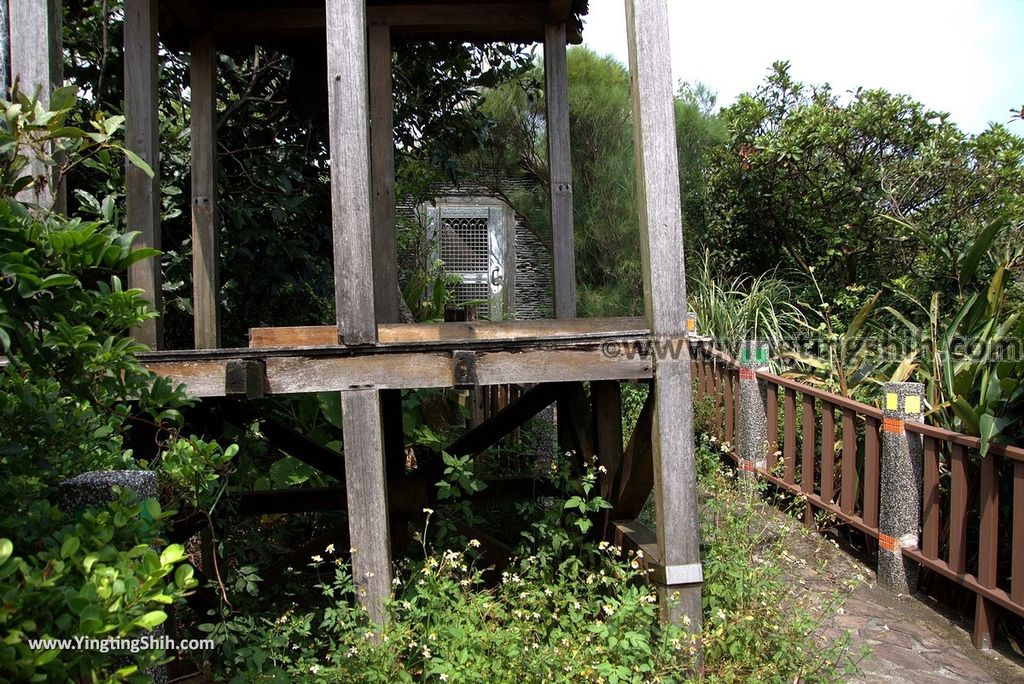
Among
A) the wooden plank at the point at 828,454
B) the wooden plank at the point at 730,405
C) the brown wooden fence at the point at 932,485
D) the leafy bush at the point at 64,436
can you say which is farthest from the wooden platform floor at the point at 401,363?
the wooden plank at the point at 730,405

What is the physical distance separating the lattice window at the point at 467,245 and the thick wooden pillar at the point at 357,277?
410 inches

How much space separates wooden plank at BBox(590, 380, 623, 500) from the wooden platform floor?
1020mm

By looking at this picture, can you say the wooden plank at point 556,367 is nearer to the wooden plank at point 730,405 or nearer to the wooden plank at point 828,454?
the wooden plank at point 828,454

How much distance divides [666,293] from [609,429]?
1277 millimetres

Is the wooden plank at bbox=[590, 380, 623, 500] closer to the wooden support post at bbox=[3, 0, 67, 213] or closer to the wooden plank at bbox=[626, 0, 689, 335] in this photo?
the wooden plank at bbox=[626, 0, 689, 335]

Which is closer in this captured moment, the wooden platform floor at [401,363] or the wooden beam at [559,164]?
the wooden platform floor at [401,363]

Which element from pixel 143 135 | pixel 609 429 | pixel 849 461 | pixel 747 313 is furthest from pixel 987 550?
pixel 747 313

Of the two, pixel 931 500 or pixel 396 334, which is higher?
pixel 396 334

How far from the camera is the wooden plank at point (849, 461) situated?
5414mm

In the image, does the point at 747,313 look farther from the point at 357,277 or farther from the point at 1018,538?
the point at 357,277

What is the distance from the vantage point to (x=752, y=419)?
21.9 feet

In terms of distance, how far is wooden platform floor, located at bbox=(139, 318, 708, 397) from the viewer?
10.5 feet

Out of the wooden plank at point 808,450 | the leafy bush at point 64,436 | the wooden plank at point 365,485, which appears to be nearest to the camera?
the leafy bush at point 64,436

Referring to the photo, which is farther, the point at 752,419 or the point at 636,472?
the point at 752,419
